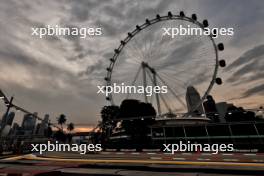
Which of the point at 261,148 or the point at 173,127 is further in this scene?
→ the point at 173,127

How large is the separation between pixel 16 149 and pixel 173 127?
20.7m

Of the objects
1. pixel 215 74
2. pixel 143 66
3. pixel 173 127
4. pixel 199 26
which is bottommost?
pixel 173 127

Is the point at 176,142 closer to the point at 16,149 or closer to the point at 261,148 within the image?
the point at 261,148

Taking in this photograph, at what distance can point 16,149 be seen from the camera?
26750 mm

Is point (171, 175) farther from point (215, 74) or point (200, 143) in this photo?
point (215, 74)

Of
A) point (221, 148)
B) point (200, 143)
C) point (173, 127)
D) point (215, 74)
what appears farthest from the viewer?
point (215, 74)

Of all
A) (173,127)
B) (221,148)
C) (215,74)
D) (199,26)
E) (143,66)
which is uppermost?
(199,26)

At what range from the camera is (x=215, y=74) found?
1527 inches

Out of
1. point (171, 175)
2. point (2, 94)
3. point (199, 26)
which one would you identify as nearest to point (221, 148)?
point (171, 175)

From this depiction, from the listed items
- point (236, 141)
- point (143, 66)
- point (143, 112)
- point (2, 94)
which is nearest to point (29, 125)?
point (143, 112)

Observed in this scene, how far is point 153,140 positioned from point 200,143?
20.9 feet

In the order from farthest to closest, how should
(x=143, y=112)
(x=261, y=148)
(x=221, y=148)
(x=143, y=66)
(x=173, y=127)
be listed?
(x=143, y=112) < (x=143, y=66) < (x=173, y=127) < (x=221, y=148) < (x=261, y=148)

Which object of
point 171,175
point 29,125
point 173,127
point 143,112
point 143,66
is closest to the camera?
point 171,175

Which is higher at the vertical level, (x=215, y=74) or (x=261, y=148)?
(x=215, y=74)
